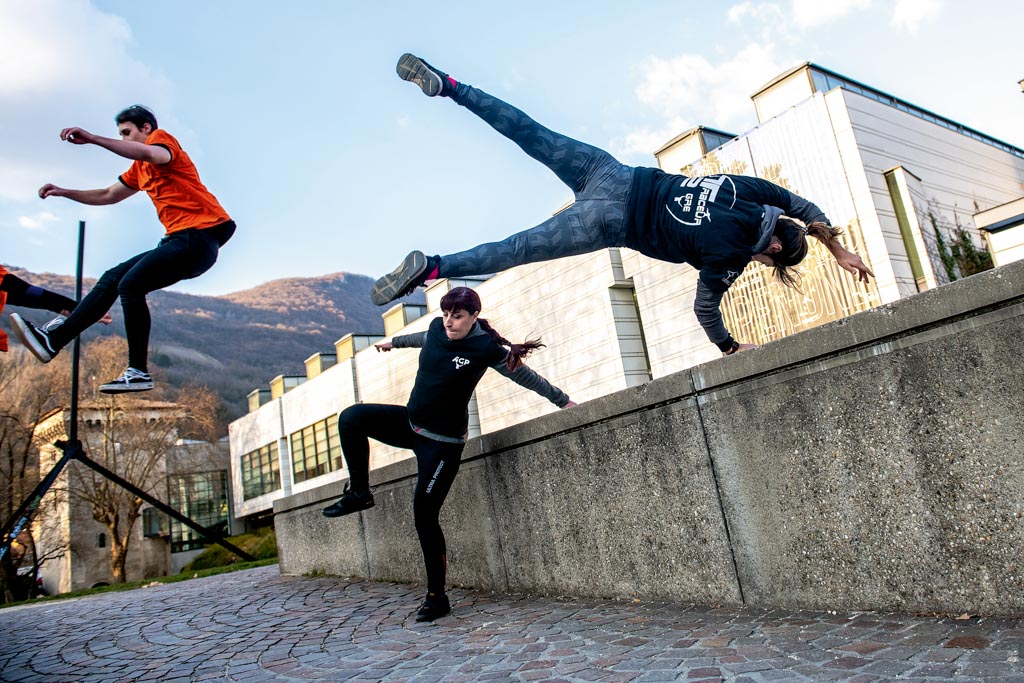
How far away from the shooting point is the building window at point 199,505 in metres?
58.7

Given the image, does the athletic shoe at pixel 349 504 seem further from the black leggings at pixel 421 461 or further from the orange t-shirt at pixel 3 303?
the orange t-shirt at pixel 3 303

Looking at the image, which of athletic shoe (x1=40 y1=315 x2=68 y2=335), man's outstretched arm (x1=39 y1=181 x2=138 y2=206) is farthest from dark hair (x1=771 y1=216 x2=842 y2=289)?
athletic shoe (x1=40 y1=315 x2=68 y2=335)

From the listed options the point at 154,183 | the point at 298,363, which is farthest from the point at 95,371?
the point at 298,363

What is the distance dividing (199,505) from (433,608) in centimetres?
6489

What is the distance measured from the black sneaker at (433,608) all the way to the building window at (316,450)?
41.2 meters

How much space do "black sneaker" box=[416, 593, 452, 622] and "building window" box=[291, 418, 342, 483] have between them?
4117 cm

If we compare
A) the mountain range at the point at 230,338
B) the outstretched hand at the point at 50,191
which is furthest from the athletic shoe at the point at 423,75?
the mountain range at the point at 230,338

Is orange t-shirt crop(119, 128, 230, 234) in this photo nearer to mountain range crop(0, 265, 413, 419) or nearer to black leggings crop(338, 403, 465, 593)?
black leggings crop(338, 403, 465, 593)

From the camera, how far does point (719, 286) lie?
164 inches

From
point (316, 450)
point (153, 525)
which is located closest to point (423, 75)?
point (316, 450)

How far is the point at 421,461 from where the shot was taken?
4.93 m

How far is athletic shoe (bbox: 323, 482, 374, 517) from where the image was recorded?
5207 millimetres

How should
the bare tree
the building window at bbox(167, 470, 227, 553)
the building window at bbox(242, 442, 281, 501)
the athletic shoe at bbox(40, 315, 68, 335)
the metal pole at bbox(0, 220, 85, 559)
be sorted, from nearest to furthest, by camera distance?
the athletic shoe at bbox(40, 315, 68, 335) < the metal pole at bbox(0, 220, 85, 559) < the bare tree < the building window at bbox(242, 442, 281, 501) < the building window at bbox(167, 470, 227, 553)

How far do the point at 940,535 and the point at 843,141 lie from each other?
76.0ft
